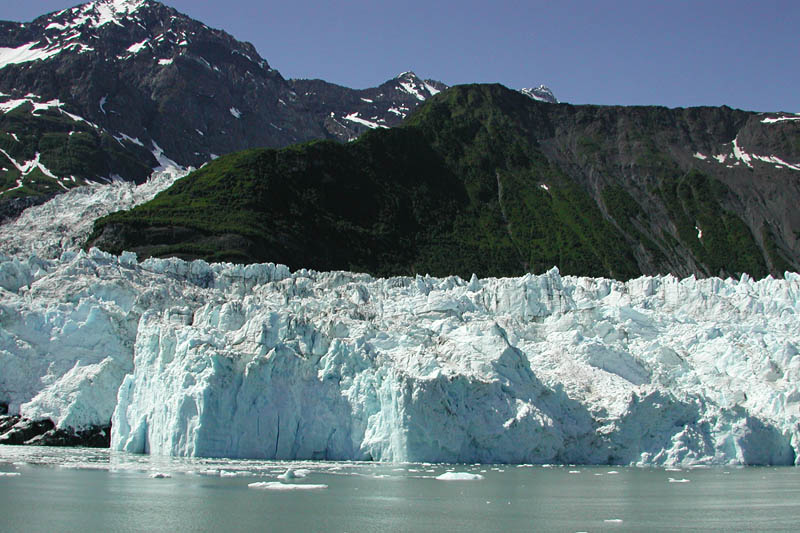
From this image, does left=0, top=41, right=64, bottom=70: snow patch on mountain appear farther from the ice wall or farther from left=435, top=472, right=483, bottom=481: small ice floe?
left=435, top=472, right=483, bottom=481: small ice floe

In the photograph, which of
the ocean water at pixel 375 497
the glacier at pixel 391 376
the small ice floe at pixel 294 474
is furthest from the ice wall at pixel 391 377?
the small ice floe at pixel 294 474

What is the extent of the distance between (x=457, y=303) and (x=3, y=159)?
95610 mm

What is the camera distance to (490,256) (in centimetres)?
10862

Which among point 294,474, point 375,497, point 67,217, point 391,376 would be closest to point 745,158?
point 67,217

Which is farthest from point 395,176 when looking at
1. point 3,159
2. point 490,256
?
point 3,159

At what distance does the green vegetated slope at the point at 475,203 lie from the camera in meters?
91.1

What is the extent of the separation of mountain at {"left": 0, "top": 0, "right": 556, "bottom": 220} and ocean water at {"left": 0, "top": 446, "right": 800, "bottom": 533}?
8599cm

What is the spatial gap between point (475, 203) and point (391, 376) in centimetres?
9202

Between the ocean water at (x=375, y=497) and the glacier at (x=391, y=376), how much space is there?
1.29 meters

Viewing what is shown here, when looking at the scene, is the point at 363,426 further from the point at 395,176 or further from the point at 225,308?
the point at 395,176

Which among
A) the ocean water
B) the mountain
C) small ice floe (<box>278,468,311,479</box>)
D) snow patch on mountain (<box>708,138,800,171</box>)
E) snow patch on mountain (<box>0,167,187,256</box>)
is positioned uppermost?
the mountain

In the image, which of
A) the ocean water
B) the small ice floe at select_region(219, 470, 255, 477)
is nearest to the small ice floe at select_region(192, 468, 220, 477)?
the ocean water

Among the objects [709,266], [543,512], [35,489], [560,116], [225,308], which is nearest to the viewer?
[543,512]

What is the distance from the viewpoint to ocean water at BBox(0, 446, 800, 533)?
1912 centimetres
